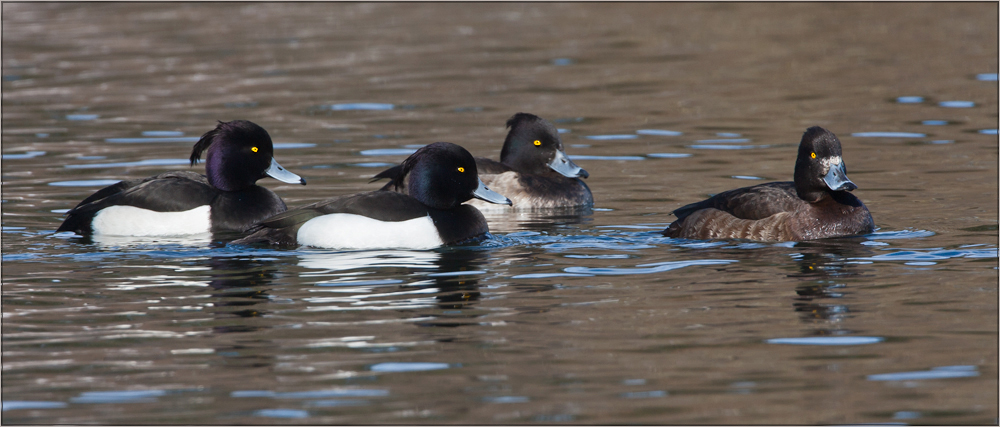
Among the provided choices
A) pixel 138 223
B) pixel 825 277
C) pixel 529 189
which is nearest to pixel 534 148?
pixel 529 189

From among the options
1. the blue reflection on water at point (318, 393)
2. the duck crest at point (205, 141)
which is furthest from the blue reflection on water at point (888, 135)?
the blue reflection on water at point (318, 393)

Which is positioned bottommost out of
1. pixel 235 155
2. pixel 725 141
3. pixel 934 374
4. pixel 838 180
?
pixel 934 374

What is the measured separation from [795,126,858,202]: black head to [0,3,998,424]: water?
0.40 meters

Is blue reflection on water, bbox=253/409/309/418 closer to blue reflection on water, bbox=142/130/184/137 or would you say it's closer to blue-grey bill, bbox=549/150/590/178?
blue-grey bill, bbox=549/150/590/178

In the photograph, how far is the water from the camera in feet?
17.6

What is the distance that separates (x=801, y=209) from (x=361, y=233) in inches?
121

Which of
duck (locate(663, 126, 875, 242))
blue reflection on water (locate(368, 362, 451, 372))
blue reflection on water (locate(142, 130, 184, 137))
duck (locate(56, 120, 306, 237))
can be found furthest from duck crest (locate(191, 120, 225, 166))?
blue reflection on water (locate(142, 130, 184, 137))

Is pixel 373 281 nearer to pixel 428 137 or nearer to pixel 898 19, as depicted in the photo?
pixel 428 137

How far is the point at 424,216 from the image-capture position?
8844 mm

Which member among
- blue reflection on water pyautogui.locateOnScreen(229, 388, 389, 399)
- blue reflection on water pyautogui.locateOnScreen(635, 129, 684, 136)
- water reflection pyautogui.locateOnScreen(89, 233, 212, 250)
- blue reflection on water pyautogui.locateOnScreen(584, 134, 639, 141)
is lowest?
blue reflection on water pyautogui.locateOnScreen(229, 388, 389, 399)

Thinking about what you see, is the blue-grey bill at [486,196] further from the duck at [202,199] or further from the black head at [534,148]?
the black head at [534,148]

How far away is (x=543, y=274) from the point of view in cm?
781

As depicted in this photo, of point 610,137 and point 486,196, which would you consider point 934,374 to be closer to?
point 486,196

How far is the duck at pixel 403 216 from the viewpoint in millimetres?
8625
